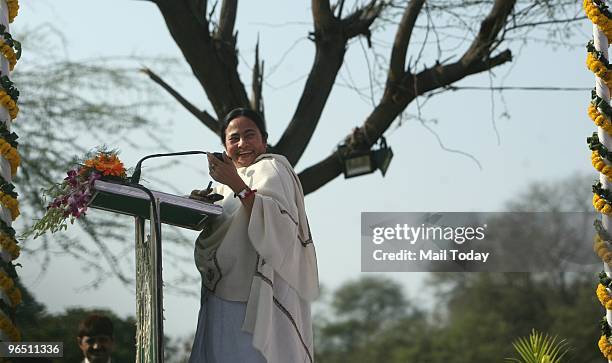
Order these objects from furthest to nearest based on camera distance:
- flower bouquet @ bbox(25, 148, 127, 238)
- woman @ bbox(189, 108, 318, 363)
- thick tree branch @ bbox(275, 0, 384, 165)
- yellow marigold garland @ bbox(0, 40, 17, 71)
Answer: thick tree branch @ bbox(275, 0, 384, 165), yellow marigold garland @ bbox(0, 40, 17, 71), woman @ bbox(189, 108, 318, 363), flower bouquet @ bbox(25, 148, 127, 238)

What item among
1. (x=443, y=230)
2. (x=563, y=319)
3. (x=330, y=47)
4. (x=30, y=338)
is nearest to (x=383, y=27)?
(x=330, y=47)

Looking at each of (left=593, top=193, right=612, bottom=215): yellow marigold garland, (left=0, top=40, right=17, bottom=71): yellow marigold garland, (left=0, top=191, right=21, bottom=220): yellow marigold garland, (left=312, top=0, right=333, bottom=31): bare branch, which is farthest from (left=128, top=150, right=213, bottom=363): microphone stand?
(left=312, top=0, right=333, bottom=31): bare branch

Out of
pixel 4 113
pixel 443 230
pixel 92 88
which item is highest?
pixel 92 88

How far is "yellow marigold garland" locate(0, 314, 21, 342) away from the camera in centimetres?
419

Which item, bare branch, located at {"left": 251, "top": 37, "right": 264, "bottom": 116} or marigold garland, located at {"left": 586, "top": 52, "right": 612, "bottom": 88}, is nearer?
marigold garland, located at {"left": 586, "top": 52, "right": 612, "bottom": 88}

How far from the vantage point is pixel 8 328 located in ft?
13.8

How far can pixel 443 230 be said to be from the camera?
8.77 m

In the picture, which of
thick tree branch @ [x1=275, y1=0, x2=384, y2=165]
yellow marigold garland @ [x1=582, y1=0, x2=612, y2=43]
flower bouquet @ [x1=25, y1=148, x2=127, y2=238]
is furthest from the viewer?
thick tree branch @ [x1=275, y1=0, x2=384, y2=165]

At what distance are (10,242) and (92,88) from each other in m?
4.63

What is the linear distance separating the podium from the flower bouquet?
36 mm

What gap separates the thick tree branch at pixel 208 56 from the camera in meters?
7.05

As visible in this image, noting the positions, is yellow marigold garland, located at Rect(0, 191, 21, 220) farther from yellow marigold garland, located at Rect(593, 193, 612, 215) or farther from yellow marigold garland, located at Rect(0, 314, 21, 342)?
yellow marigold garland, located at Rect(593, 193, 612, 215)

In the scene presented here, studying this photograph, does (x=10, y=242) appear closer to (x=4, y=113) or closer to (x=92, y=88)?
(x=4, y=113)

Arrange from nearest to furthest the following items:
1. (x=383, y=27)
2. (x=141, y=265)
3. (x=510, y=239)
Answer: (x=141, y=265) → (x=383, y=27) → (x=510, y=239)
